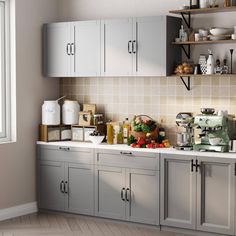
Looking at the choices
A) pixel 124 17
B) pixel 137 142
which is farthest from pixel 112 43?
pixel 137 142

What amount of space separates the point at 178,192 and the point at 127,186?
0.58 m

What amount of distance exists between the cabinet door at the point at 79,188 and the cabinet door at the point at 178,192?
2.90 feet

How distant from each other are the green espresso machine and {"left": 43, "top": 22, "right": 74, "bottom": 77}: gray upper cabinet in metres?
1.72

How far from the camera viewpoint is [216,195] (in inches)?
227

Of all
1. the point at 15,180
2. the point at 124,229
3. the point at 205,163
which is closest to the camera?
the point at 205,163

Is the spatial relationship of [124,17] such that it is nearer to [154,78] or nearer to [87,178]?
[154,78]

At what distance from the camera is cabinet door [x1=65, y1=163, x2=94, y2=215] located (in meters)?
6.52

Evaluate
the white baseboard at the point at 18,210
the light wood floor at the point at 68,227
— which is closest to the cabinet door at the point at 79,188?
the light wood floor at the point at 68,227

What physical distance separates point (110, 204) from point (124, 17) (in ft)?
6.89

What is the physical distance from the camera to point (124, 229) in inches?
245

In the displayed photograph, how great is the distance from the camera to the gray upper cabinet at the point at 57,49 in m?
6.82

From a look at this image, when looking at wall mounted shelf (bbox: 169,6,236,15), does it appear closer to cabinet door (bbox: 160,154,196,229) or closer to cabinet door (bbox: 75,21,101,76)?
cabinet door (bbox: 75,21,101,76)

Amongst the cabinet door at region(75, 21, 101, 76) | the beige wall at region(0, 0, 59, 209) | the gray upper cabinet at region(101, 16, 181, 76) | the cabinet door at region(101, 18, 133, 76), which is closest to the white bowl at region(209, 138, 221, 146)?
the gray upper cabinet at region(101, 16, 181, 76)

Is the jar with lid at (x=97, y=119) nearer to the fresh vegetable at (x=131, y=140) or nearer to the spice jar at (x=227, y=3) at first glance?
the fresh vegetable at (x=131, y=140)
